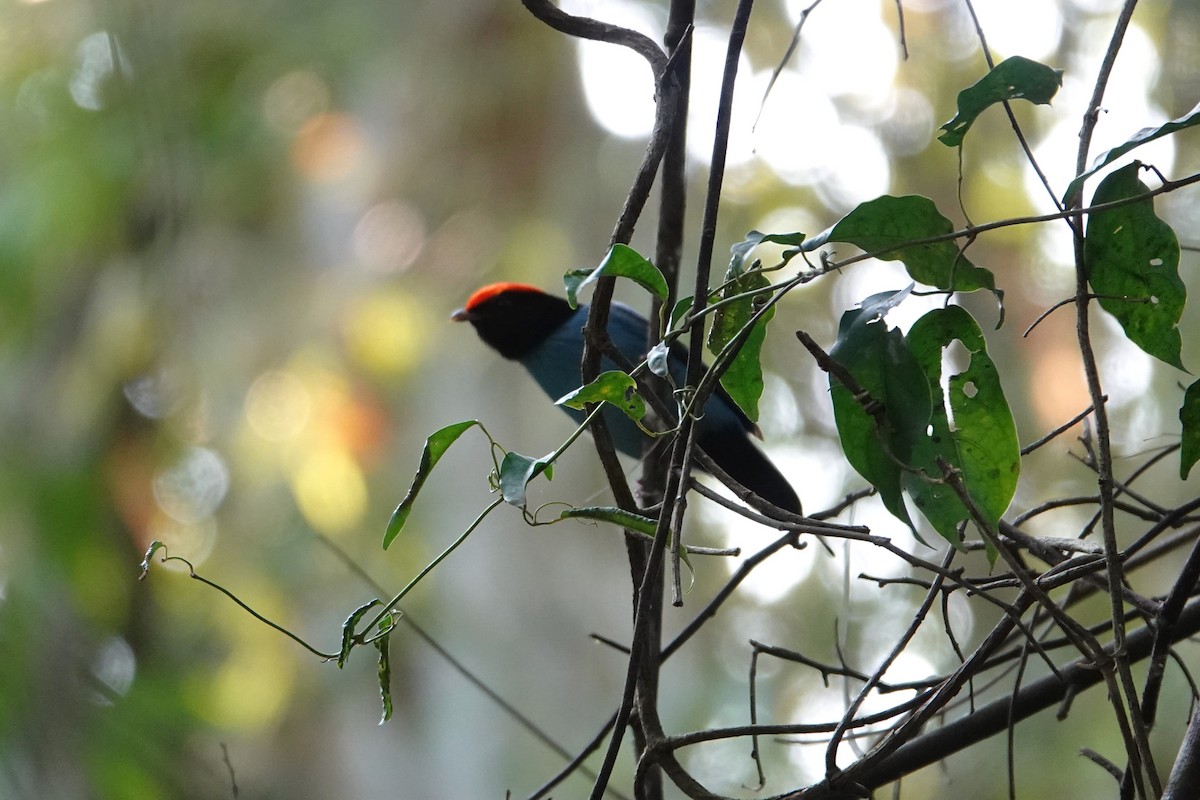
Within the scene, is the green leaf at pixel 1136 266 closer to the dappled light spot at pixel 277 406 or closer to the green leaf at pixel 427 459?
the green leaf at pixel 427 459

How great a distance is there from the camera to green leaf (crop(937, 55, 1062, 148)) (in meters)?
1.39

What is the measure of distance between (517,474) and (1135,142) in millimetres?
862

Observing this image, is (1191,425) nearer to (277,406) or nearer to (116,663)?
(116,663)

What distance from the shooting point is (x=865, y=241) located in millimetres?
1419

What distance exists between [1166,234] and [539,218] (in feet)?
17.0

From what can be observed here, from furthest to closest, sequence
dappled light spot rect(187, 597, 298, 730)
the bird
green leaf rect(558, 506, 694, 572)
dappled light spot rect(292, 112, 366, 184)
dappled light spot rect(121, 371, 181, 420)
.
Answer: dappled light spot rect(292, 112, 366, 184)
dappled light spot rect(121, 371, 181, 420)
dappled light spot rect(187, 597, 298, 730)
the bird
green leaf rect(558, 506, 694, 572)

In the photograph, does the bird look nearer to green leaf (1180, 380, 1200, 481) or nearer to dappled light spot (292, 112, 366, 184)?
green leaf (1180, 380, 1200, 481)

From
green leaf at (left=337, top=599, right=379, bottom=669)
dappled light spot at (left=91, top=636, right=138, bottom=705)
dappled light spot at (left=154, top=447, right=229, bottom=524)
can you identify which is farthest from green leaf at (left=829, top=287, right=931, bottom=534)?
dappled light spot at (left=154, top=447, right=229, bottom=524)

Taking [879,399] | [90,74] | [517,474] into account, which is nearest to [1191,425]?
[879,399]

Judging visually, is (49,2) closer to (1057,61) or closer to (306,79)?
(306,79)

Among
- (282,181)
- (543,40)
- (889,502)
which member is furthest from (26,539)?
(889,502)

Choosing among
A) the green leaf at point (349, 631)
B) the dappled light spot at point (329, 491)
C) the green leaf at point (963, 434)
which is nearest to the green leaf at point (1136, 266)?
the green leaf at point (963, 434)

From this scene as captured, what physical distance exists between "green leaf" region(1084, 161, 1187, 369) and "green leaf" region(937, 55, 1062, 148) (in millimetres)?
148

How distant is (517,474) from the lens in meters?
1.33
